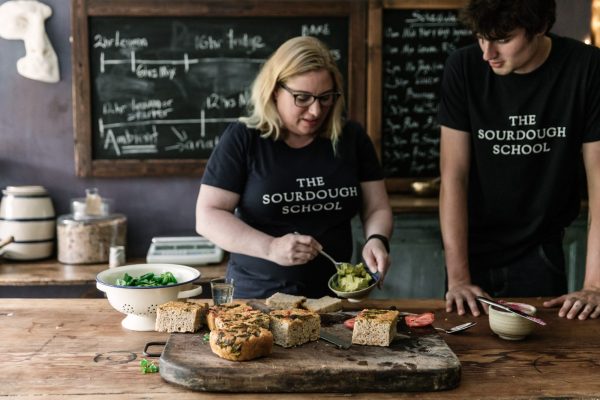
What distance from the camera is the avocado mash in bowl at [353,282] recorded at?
7.05ft

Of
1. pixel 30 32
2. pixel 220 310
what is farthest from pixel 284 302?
pixel 30 32

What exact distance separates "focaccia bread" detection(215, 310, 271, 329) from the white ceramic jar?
229 cm

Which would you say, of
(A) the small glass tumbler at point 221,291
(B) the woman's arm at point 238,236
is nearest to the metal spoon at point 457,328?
(B) the woman's arm at point 238,236

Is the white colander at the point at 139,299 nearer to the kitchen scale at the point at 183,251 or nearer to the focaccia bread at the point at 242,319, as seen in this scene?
the focaccia bread at the point at 242,319

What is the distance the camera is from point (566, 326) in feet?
6.63

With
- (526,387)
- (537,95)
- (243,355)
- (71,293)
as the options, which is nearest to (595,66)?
(537,95)

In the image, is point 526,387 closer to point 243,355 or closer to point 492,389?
point 492,389

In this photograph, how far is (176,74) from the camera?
3.89 m

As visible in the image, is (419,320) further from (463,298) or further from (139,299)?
(139,299)

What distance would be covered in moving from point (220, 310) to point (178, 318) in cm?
12

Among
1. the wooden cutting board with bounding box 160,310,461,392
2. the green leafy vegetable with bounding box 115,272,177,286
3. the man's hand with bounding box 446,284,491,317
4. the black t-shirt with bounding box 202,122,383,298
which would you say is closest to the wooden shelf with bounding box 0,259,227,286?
the black t-shirt with bounding box 202,122,383,298

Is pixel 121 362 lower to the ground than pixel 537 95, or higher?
lower

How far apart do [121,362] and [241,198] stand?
38.5 inches

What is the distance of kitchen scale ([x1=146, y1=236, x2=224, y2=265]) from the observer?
3.58m
